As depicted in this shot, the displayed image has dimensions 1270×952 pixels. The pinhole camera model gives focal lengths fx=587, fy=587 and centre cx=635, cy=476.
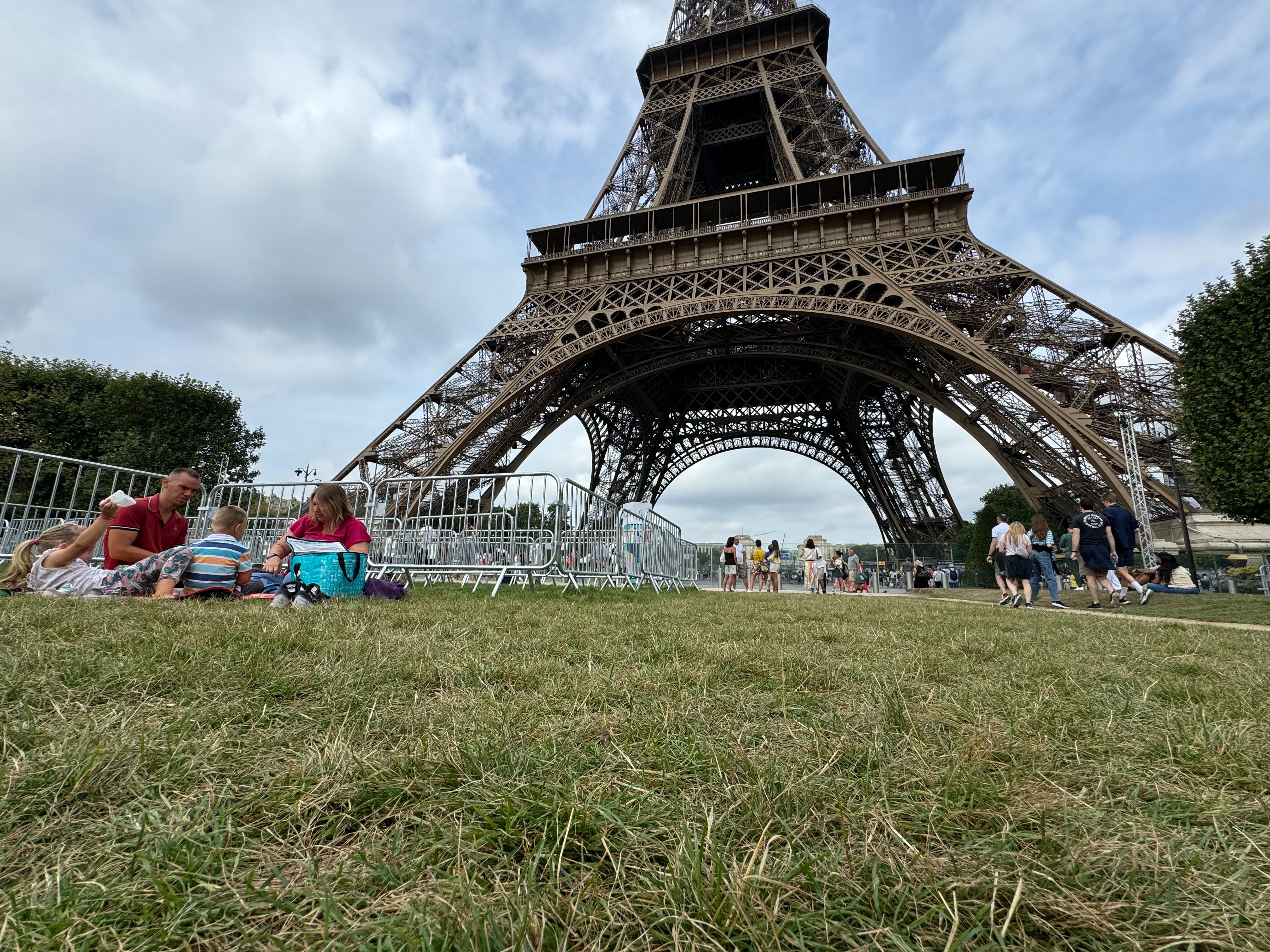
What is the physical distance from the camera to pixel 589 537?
26.2ft

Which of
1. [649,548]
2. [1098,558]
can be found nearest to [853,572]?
[1098,558]

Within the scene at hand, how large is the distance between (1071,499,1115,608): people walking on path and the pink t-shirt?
918cm

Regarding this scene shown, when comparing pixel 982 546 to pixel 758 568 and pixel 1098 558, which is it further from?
pixel 1098 558

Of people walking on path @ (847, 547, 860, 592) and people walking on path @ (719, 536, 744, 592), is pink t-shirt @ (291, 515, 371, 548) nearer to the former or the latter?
people walking on path @ (719, 536, 744, 592)

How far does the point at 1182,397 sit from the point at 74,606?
1552 centimetres

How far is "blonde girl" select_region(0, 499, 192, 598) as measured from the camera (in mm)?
4191

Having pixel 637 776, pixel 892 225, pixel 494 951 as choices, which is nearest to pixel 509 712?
pixel 637 776

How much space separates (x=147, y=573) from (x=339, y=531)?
1303 mm

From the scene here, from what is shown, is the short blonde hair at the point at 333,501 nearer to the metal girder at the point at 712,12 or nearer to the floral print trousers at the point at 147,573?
the floral print trousers at the point at 147,573

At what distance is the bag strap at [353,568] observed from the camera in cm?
443

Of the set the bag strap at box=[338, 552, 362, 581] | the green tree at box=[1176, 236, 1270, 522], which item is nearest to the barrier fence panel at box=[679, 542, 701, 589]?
the bag strap at box=[338, 552, 362, 581]

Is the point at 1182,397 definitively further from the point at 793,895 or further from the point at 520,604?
the point at 793,895

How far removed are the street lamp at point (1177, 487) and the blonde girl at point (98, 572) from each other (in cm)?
1665

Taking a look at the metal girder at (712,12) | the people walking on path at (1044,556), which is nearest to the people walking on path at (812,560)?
the people walking on path at (1044,556)
